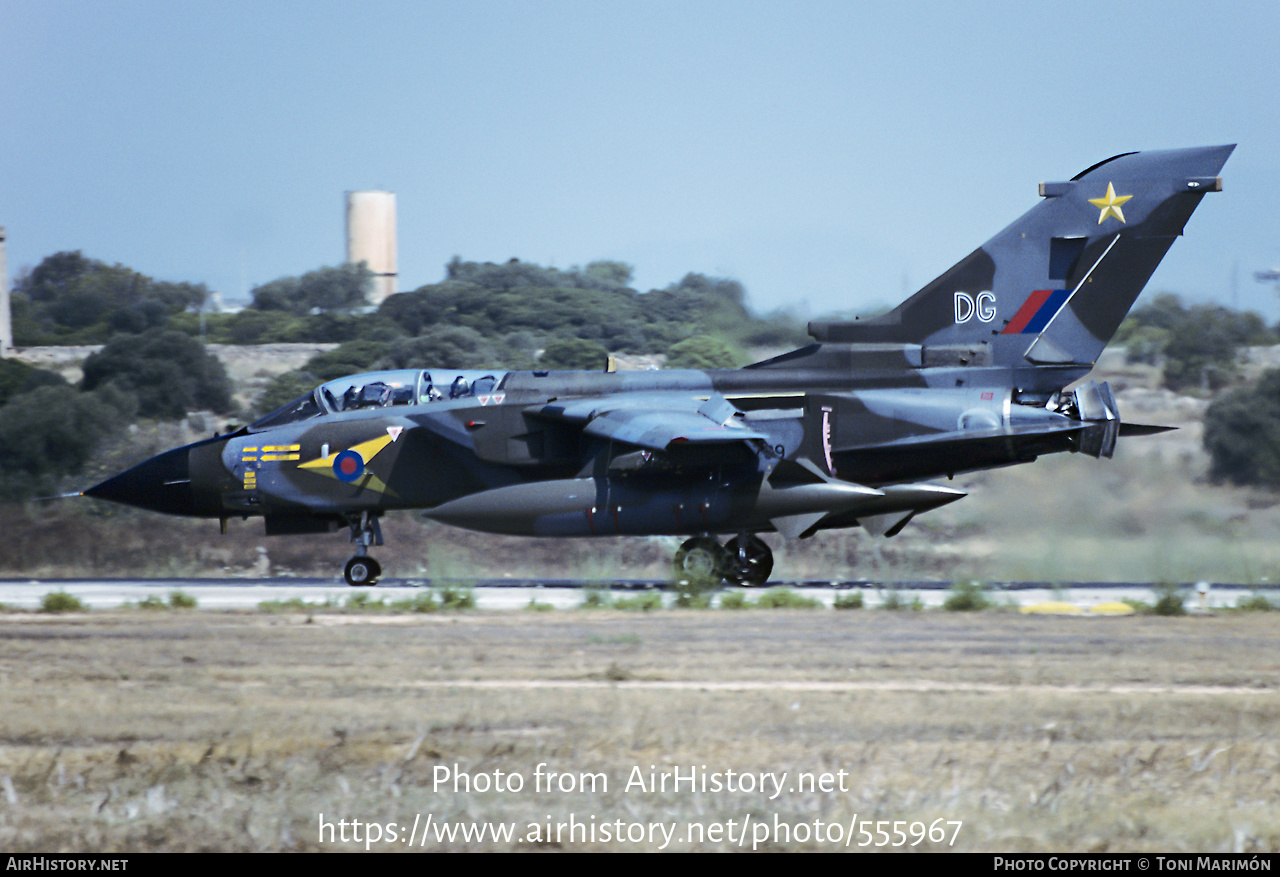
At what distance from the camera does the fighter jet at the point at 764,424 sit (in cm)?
1762

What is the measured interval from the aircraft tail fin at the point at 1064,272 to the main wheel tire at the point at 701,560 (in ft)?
11.5

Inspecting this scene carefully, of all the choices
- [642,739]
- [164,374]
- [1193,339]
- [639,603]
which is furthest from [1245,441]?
[164,374]

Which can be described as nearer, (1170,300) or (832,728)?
(832,728)

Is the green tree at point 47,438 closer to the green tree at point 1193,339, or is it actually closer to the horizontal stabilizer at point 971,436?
the horizontal stabilizer at point 971,436

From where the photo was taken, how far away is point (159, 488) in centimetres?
1898

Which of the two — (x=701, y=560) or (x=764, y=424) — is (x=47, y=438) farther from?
(x=764, y=424)

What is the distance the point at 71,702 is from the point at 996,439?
38.8ft

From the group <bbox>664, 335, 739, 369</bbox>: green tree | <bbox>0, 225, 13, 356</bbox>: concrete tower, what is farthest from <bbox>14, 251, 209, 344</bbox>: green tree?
<bbox>664, 335, 739, 369</bbox>: green tree

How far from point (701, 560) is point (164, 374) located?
21.7 metres

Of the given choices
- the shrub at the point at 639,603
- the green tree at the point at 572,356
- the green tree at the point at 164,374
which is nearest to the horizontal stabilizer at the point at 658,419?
the shrub at the point at 639,603

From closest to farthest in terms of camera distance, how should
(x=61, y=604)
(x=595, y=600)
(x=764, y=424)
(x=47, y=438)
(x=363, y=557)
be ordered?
1. (x=61, y=604)
2. (x=595, y=600)
3. (x=764, y=424)
4. (x=363, y=557)
5. (x=47, y=438)
